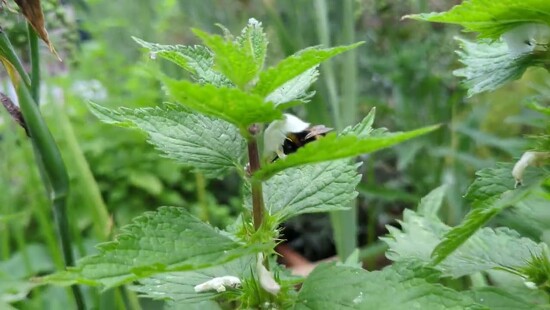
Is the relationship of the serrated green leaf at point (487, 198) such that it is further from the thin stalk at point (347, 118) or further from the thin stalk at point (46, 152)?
the thin stalk at point (347, 118)

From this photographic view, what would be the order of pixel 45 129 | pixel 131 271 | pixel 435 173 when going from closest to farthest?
pixel 131 271, pixel 45 129, pixel 435 173

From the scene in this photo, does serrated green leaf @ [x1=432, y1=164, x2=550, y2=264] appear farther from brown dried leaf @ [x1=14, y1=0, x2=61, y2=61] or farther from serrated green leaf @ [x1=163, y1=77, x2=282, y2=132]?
brown dried leaf @ [x1=14, y1=0, x2=61, y2=61]

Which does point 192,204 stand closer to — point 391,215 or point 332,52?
point 391,215

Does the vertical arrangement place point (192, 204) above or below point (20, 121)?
below

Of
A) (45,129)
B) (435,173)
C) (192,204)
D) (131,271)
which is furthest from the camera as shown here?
(192,204)

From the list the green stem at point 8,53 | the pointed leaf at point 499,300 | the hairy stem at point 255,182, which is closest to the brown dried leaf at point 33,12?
the green stem at point 8,53

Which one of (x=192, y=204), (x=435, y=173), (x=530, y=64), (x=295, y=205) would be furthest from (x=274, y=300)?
(x=192, y=204)

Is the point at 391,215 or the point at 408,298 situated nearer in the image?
the point at 408,298
